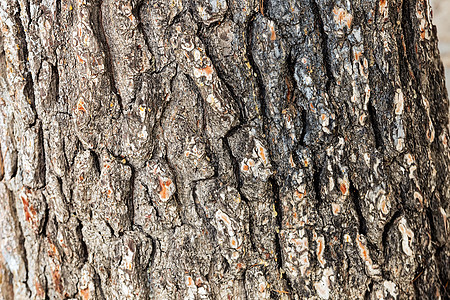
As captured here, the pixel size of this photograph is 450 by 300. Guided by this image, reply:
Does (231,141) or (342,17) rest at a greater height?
(342,17)

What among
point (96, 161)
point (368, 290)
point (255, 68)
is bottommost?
point (368, 290)

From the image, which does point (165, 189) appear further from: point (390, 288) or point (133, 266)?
point (390, 288)

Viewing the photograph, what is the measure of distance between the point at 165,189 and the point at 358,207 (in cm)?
32

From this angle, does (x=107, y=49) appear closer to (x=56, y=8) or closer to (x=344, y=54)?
(x=56, y=8)

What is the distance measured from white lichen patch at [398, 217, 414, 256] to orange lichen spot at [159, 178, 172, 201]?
39cm

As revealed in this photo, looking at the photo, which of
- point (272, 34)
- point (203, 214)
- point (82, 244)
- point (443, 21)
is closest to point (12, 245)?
point (82, 244)

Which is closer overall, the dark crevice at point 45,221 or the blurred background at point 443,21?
the dark crevice at point 45,221

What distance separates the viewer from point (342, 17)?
625mm

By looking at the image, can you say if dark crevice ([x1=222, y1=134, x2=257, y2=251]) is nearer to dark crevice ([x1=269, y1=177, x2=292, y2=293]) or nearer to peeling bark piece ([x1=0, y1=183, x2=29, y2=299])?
dark crevice ([x1=269, y1=177, x2=292, y2=293])

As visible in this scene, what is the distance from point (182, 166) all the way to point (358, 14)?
0.37m

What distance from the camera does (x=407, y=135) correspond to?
674 mm

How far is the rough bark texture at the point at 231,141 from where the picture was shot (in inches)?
24.5

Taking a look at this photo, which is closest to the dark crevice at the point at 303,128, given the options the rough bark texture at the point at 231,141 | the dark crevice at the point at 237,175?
the rough bark texture at the point at 231,141

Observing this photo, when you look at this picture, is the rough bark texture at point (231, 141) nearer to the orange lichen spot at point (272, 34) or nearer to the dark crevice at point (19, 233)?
the orange lichen spot at point (272, 34)
